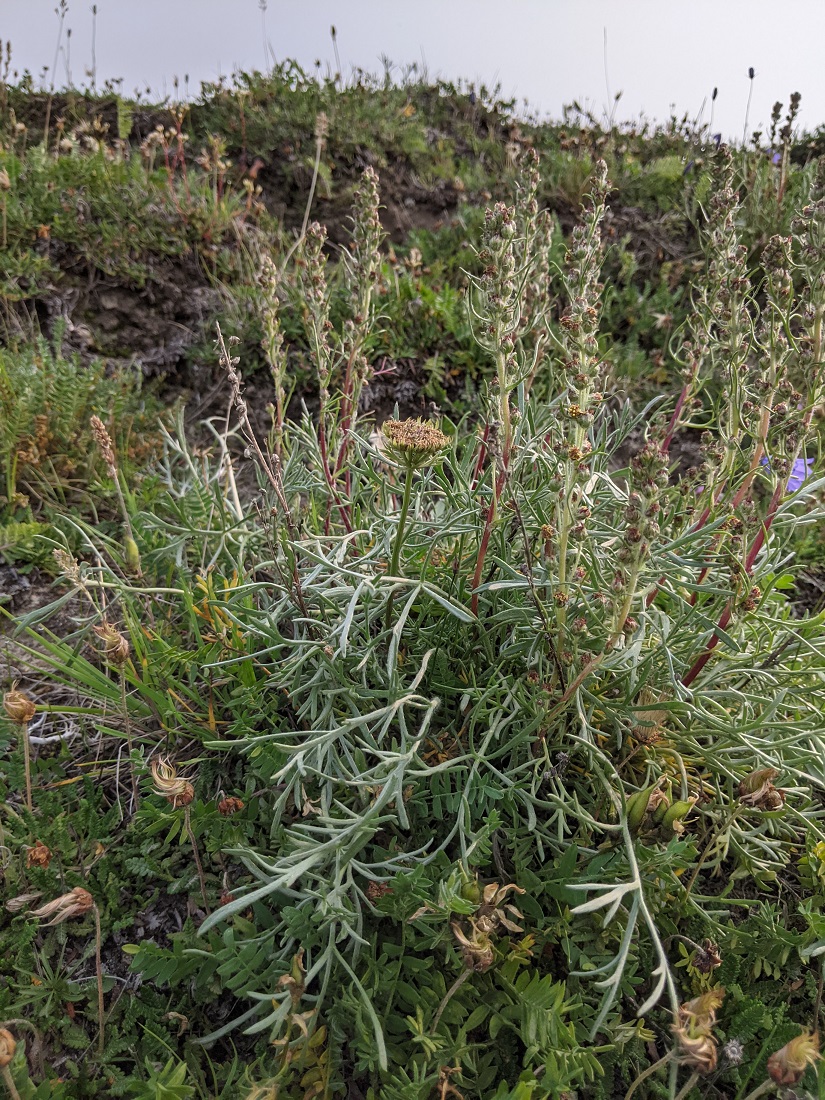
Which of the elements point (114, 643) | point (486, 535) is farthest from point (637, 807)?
point (114, 643)

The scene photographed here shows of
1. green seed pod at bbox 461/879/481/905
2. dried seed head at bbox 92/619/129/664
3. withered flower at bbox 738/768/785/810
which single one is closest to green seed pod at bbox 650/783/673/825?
withered flower at bbox 738/768/785/810

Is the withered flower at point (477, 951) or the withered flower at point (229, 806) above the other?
the withered flower at point (477, 951)

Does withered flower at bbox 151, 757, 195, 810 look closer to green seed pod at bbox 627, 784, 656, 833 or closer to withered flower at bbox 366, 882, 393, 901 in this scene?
withered flower at bbox 366, 882, 393, 901

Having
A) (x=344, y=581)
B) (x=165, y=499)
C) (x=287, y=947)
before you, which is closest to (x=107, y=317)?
(x=165, y=499)

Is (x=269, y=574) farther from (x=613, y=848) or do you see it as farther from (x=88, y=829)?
(x=613, y=848)

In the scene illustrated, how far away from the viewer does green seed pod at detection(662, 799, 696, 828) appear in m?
1.21

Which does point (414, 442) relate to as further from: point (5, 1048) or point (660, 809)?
point (5, 1048)

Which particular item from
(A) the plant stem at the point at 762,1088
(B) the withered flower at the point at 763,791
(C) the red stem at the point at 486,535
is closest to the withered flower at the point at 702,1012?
(A) the plant stem at the point at 762,1088

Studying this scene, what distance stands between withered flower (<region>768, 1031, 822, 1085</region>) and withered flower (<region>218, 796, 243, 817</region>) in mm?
920

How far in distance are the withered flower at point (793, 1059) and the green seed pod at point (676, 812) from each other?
1.31ft

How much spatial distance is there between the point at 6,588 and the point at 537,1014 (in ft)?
6.24

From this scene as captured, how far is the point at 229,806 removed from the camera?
1.31 meters

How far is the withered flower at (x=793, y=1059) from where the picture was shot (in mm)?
806

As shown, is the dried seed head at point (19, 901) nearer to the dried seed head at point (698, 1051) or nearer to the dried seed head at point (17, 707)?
the dried seed head at point (17, 707)
